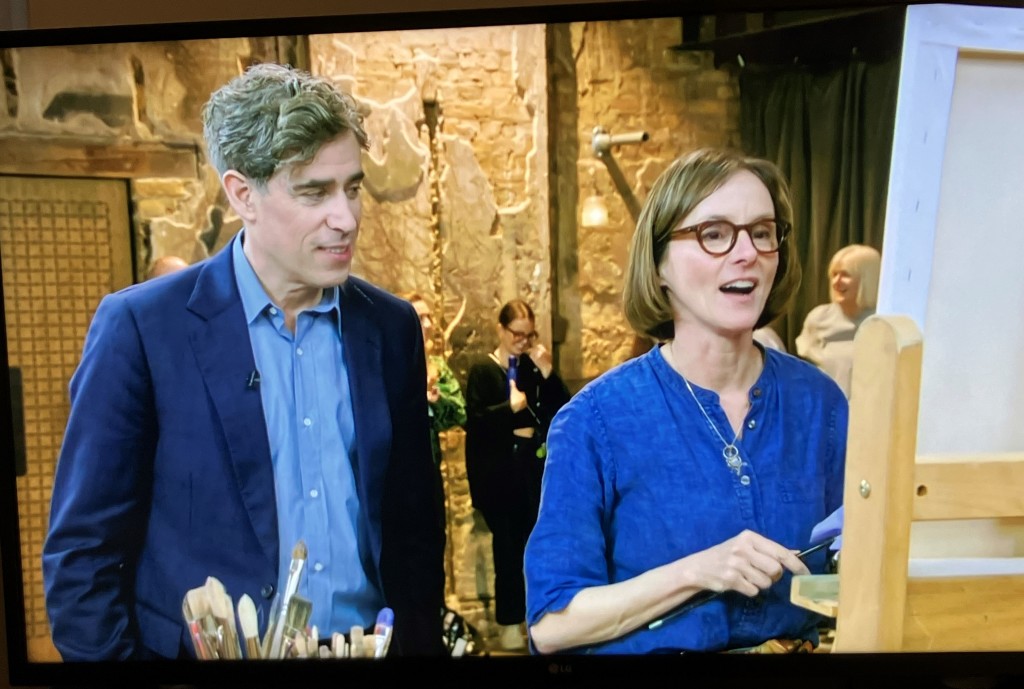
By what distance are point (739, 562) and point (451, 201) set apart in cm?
80

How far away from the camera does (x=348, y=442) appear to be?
1.53 m

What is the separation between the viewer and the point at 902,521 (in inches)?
56.7

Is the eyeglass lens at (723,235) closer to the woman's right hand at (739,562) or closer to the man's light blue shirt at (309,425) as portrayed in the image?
the woman's right hand at (739,562)

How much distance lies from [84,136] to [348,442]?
72 centimetres

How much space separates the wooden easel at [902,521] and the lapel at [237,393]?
941 mm

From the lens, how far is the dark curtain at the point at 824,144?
1468 mm

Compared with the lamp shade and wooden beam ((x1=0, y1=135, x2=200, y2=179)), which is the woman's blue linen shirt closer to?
the lamp shade

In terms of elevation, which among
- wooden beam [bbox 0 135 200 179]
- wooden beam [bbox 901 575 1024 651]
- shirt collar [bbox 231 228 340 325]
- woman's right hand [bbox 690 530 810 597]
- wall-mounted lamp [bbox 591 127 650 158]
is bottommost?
wooden beam [bbox 901 575 1024 651]

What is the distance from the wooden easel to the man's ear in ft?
3.54

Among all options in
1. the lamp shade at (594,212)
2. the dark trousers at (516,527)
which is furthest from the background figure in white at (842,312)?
the dark trousers at (516,527)

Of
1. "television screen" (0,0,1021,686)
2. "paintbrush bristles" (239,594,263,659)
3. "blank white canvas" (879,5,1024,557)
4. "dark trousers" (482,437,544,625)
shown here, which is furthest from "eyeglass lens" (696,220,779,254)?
"paintbrush bristles" (239,594,263,659)

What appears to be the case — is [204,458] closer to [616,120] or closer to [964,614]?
[616,120]

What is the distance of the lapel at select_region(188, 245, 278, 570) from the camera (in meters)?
1.51

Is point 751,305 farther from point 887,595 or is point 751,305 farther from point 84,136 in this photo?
point 84,136
